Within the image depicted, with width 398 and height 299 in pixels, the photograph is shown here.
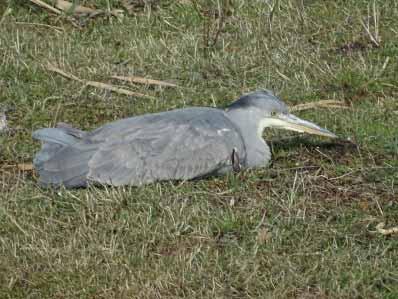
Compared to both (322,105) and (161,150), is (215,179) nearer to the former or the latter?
(161,150)

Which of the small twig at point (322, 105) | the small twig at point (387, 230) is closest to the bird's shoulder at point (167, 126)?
the small twig at point (322, 105)

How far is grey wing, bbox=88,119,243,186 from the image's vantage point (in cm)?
601

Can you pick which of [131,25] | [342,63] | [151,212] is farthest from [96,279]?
[131,25]

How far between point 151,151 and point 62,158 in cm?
51

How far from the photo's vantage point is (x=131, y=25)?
356 inches

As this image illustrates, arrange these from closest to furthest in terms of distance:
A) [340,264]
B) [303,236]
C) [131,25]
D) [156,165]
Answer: [340,264]
[303,236]
[156,165]
[131,25]

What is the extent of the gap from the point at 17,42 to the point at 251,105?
8.93 feet

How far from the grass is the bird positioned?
0.31 feet

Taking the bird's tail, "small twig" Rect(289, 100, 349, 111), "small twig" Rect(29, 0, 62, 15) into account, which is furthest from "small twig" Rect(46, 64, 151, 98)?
the bird's tail

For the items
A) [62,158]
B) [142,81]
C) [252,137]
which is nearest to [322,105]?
[252,137]

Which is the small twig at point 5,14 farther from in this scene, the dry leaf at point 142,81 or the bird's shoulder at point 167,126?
the bird's shoulder at point 167,126

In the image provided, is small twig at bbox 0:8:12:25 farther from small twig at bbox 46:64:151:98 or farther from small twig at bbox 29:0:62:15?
small twig at bbox 46:64:151:98

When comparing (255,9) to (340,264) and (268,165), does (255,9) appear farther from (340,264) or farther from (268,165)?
(340,264)

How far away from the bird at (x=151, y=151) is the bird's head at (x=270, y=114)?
0.33ft
